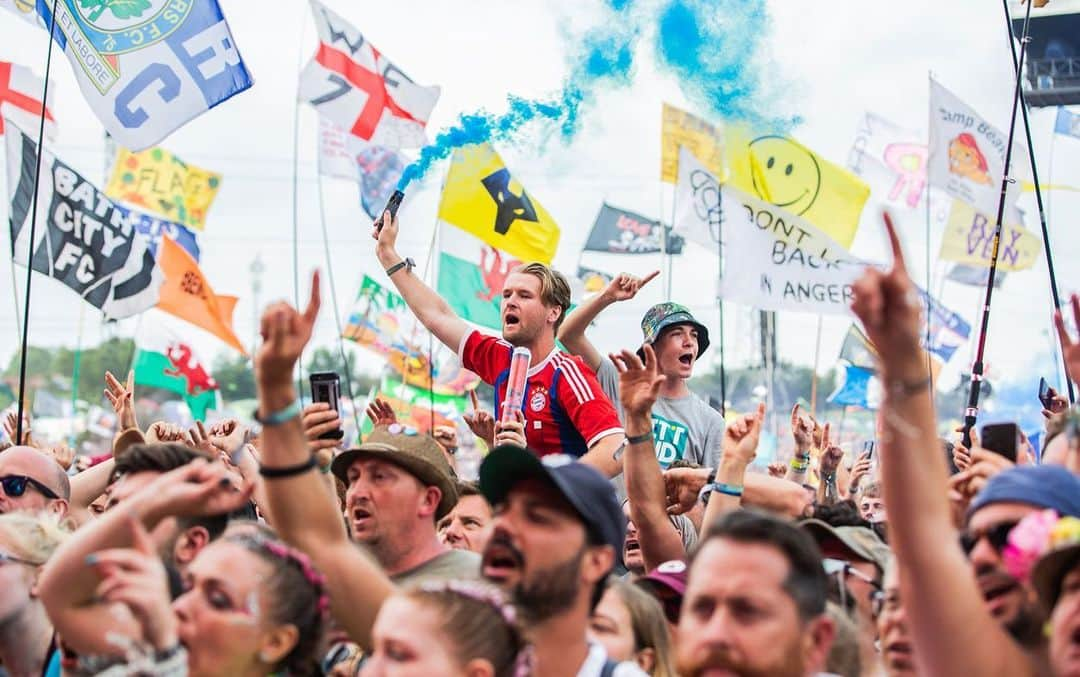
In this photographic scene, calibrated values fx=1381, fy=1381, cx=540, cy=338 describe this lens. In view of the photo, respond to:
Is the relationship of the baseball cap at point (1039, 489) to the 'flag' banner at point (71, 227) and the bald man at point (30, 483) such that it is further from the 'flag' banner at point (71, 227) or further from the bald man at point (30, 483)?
the 'flag' banner at point (71, 227)

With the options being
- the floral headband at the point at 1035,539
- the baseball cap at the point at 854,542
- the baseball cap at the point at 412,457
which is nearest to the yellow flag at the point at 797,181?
the baseball cap at the point at 854,542

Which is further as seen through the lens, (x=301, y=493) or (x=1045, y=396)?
(x=1045, y=396)

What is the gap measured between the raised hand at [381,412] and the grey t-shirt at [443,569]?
1497 mm

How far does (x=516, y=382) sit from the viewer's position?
5.89 meters

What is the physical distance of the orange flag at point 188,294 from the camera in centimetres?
1414

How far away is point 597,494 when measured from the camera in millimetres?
3711

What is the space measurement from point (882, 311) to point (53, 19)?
6.95m

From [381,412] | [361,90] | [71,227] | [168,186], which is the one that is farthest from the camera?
[168,186]

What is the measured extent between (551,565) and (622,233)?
1585 cm

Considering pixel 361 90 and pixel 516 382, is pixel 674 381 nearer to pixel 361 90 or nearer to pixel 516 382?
pixel 516 382

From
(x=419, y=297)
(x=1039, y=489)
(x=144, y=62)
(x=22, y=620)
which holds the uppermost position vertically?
(x=144, y=62)

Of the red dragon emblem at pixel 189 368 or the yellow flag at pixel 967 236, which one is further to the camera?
the red dragon emblem at pixel 189 368

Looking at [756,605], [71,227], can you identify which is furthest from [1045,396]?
[71,227]

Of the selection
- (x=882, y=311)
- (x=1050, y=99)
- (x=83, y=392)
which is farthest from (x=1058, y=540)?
(x=83, y=392)
